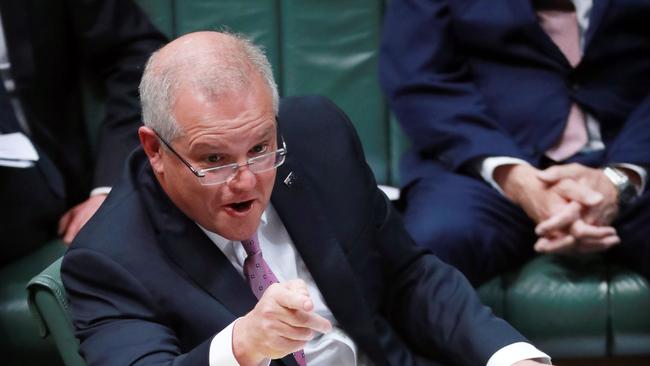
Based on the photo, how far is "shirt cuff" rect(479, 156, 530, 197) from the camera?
7.91 feet

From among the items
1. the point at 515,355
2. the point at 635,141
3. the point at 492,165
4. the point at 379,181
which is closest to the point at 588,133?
the point at 635,141

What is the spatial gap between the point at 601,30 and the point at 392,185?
0.65 meters

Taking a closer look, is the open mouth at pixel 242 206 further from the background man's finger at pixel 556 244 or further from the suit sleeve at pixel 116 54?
the suit sleeve at pixel 116 54

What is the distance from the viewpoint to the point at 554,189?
2.33 m

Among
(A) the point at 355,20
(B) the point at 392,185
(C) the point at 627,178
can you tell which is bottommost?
(B) the point at 392,185

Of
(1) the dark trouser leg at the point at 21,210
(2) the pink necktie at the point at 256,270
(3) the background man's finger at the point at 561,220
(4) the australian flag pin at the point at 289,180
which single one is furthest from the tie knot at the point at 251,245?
(1) the dark trouser leg at the point at 21,210

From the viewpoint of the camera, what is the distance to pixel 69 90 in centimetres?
275

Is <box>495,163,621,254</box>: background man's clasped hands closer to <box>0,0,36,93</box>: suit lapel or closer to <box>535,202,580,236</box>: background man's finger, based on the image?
<box>535,202,580,236</box>: background man's finger

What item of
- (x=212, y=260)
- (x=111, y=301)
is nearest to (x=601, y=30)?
(x=212, y=260)

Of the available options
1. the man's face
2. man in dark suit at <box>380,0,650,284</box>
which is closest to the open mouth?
the man's face

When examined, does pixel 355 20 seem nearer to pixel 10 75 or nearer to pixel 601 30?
pixel 601 30

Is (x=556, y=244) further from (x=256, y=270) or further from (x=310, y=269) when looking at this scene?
(x=256, y=270)

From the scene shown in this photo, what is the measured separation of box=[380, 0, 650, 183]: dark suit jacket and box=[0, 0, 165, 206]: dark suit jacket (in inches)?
26.1

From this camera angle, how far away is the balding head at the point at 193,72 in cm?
150
